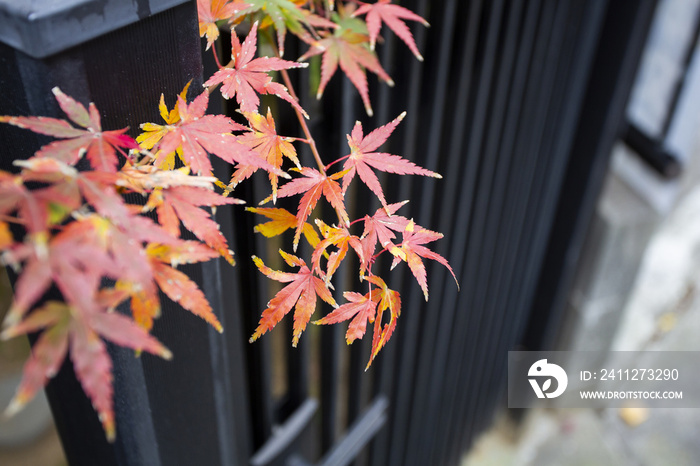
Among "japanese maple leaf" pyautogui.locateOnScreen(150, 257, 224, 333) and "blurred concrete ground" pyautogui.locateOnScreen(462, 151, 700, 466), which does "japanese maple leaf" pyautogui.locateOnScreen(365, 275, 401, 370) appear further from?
"blurred concrete ground" pyautogui.locateOnScreen(462, 151, 700, 466)

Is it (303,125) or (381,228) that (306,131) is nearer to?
(303,125)

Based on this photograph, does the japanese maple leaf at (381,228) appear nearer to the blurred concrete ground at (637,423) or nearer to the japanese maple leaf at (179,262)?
the japanese maple leaf at (179,262)

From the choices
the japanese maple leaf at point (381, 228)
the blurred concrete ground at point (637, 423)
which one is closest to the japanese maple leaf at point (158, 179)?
the japanese maple leaf at point (381, 228)

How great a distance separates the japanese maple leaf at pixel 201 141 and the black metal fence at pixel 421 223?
0.34 feet

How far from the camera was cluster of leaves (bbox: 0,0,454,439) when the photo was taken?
478mm

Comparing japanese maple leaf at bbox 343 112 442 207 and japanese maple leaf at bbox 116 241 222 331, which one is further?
japanese maple leaf at bbox 343 112 442 207

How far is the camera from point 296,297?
80 cm

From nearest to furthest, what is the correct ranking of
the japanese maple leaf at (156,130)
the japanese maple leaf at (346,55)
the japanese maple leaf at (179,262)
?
the japanese maple leaf at (179,262) → the japanese maple leaf at (156,130) → the japanese maple leaf at (346,55)

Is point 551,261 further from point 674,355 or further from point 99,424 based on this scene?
point 99,424

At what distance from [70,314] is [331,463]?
5.18 feet

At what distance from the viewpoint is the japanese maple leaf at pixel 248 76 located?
82cm

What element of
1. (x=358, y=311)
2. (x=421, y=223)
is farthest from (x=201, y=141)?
(x=421, y=223)

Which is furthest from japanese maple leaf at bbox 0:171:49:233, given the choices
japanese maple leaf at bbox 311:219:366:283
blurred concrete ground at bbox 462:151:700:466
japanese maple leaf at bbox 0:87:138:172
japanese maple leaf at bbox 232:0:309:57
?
blurred concrete ground at bbox 462:151:700:466

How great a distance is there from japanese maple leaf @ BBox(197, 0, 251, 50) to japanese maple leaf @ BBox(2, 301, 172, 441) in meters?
0.50
